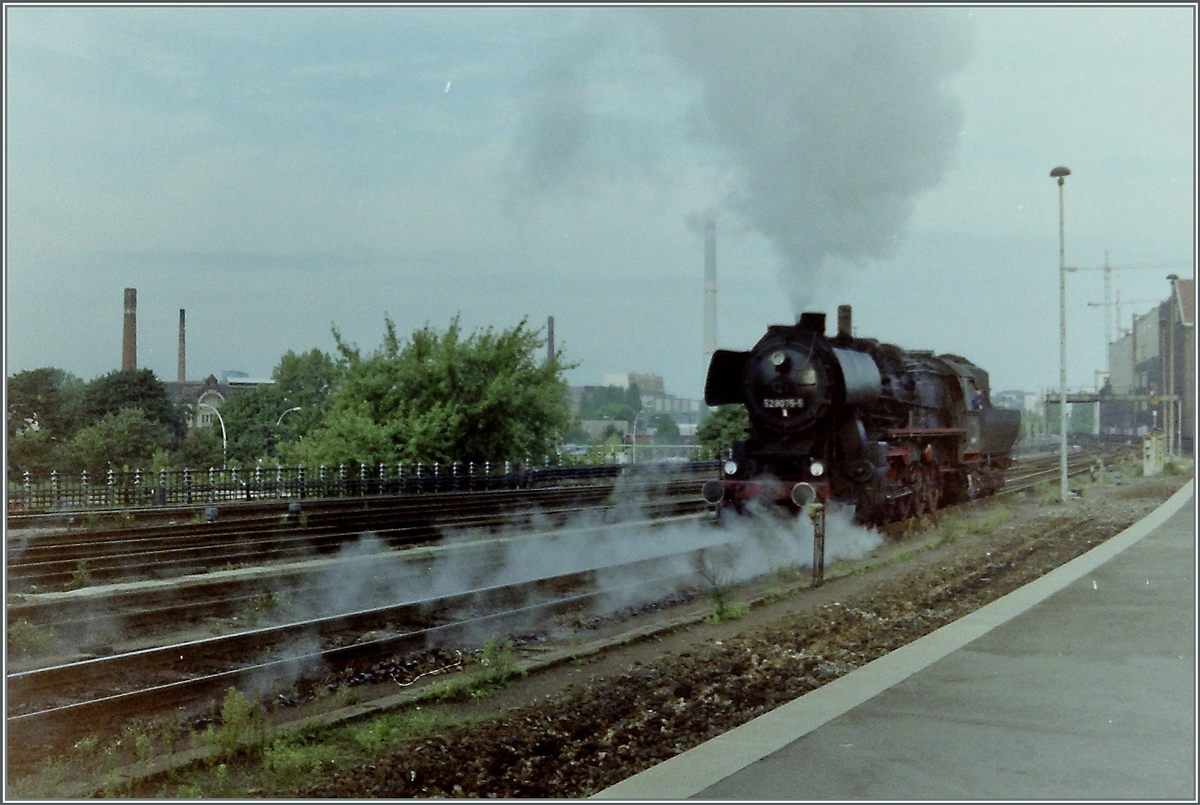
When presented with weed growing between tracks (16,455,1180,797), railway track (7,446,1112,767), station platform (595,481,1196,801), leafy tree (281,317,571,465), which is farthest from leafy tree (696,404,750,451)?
station platform (595,481,1196,801)

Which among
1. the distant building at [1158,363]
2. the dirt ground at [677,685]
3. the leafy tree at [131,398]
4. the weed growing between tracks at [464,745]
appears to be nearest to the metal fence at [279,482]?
the leafy tree at [131,398]

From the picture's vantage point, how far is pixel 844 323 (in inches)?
656

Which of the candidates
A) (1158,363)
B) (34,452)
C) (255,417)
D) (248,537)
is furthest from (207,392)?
(1158,363)

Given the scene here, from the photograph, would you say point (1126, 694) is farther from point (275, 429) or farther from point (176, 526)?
point (275, 429)

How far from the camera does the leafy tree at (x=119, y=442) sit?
22297mm

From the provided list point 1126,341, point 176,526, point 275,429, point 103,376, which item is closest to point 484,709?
point 176,526

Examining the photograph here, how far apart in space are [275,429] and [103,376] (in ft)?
67.6

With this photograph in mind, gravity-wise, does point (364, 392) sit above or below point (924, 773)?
above

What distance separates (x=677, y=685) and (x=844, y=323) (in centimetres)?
983

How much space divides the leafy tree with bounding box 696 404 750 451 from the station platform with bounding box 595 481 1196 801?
895 inches

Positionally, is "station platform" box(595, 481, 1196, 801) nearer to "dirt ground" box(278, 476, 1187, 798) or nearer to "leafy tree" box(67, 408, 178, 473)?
"dirt ground" box(278, 476, 1187, 798)

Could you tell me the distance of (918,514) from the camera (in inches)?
765

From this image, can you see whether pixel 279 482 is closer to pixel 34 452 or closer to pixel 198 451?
pixel 198 451

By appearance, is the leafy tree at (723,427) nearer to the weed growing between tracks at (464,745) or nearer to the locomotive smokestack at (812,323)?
the locomotive smokestack at (812,323)
